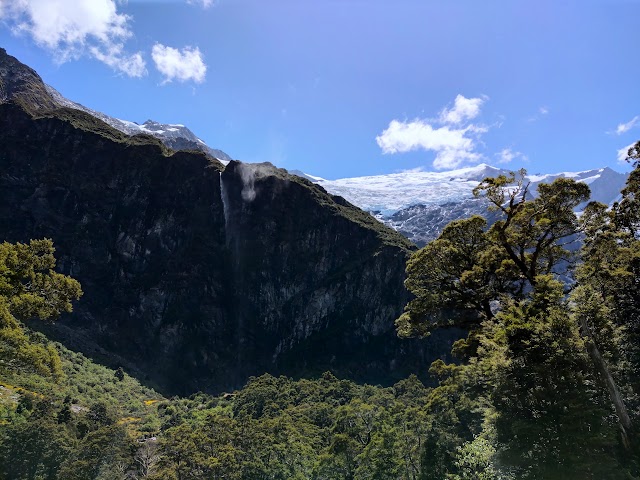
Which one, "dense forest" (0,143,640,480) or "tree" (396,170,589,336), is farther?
"tree" (396,170,589,336)

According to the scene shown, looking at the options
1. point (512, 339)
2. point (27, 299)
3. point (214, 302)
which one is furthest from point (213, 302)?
point (512, 339)

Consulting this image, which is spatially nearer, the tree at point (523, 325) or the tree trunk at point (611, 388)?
the tree at point (523, 325)

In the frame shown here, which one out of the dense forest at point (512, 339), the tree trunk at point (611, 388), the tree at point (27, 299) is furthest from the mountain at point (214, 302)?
the tree trunk at point (611, 388)

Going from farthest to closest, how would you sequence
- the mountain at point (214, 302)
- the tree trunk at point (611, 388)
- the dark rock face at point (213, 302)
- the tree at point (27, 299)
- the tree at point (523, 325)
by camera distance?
the dark rock face at point (213, 302), the mountain at point (214, 302), the tree at point (27, 299), the tree trunk at point (611, 388), the tree at point (523, 325)

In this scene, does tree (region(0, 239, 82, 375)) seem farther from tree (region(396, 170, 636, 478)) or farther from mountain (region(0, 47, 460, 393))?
mountain (region(0, 47, 460, 393))

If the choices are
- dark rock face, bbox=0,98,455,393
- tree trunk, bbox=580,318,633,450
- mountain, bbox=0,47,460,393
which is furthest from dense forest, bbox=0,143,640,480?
mountain, bbox=0,47,460,393

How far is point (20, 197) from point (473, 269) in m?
215

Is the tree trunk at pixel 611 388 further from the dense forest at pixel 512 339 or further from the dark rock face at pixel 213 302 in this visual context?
the dark rock face at pixel 213 302

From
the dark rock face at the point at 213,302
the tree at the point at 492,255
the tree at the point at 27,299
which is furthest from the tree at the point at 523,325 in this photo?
the dark rock face at the point at 213,302

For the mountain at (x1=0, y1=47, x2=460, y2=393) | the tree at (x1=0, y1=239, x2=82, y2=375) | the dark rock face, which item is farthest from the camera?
the dark rock face

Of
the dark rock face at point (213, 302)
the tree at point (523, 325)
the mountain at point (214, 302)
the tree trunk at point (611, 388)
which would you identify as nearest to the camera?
the tree at point (523, 325)

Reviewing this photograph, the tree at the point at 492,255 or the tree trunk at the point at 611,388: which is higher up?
the tree at the point at 492,255

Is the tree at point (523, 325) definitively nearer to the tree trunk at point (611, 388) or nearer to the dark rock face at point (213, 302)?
the tree trunk at point (611, 388)

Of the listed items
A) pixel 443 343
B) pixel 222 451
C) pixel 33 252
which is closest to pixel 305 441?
pixel 222 451
